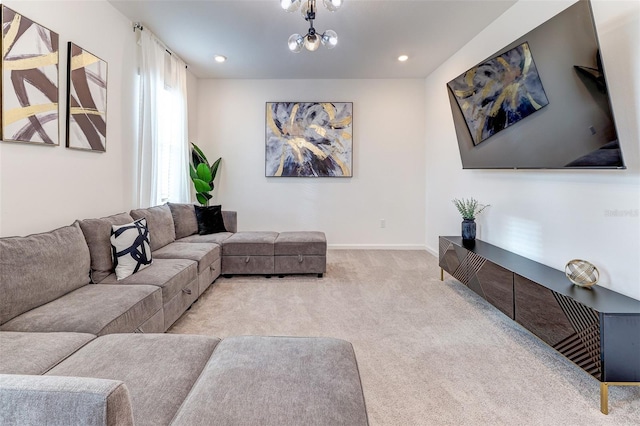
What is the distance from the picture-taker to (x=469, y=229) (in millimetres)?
3459

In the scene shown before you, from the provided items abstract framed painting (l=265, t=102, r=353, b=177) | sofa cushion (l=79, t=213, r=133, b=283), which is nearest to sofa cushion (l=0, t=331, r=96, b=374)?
sofa cushion (l=79, t=213, r=133, b=283)

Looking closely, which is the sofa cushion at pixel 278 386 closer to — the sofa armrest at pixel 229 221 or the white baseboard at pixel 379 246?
the sofa armrest at pixel 229 221

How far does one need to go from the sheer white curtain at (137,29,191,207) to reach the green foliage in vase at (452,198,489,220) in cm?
355

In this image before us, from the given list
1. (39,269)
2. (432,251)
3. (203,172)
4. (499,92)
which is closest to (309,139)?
(203,172)

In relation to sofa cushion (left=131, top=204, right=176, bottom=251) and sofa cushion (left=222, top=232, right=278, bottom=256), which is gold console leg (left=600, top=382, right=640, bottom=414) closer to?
sofa cushion (left=222, top=232, right=278, bottom=256)

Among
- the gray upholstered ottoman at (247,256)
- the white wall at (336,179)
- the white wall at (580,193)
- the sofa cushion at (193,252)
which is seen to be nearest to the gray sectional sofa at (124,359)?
the sofa cushion at (193,252)

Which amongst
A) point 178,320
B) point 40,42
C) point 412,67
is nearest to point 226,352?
point 178,320

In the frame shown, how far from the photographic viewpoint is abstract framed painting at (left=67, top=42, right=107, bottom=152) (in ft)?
8.30

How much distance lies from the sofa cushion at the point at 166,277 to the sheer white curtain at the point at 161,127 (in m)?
1.22

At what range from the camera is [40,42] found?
2.23m

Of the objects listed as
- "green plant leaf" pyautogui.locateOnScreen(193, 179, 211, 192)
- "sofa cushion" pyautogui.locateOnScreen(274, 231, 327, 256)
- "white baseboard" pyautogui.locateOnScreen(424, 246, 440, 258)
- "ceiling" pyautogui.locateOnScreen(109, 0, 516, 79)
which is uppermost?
"ceiling" pyautogui.locateOnScreen(109, 0, 516, 79)

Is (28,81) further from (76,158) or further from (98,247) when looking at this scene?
(98,247)

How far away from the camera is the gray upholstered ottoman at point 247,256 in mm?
3707

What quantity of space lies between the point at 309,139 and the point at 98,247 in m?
3.50
